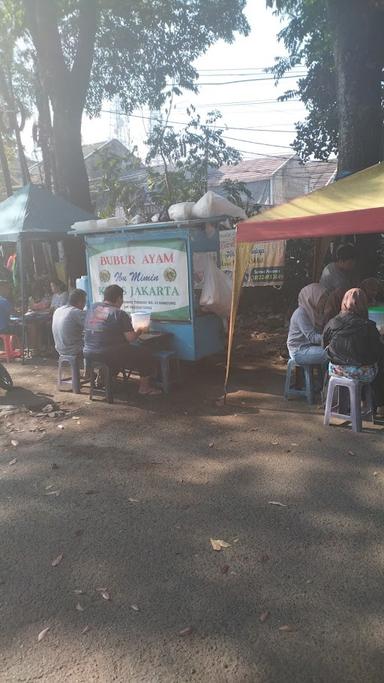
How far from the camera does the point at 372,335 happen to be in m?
4.92

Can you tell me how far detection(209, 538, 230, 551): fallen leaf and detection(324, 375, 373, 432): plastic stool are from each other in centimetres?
224

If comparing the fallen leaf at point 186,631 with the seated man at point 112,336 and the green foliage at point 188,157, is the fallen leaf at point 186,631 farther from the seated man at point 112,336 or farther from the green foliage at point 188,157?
the green foliage at point 188,157

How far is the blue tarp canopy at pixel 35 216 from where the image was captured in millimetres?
9562

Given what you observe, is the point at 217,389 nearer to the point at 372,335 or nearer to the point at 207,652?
the point at 372,335

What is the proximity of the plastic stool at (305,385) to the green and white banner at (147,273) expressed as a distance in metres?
1.44

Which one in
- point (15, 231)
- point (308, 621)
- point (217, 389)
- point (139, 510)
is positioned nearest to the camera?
point (308, 621)

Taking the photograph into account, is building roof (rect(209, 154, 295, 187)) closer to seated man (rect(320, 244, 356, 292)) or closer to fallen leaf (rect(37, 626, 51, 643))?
seated man (rect(320, 244, 356, 292))

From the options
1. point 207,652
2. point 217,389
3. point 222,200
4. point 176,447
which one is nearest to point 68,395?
point 217,389

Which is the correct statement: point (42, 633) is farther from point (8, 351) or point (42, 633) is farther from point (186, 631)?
point (8, 351)

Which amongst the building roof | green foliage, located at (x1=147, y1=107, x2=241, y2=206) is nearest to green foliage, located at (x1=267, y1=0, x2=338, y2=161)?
green foliage, located at (x1=147, y1=107, x2=241, y2=206)

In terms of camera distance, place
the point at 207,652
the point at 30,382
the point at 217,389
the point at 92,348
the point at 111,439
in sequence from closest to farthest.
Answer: the point at 207,652
the point at 111,439
the point at 92,348
the point at 217,389
the point at 30,382

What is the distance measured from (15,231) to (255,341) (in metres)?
4.74

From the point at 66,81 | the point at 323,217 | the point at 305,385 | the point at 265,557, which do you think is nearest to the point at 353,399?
the point at 305,385

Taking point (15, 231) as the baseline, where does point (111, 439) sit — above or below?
below
